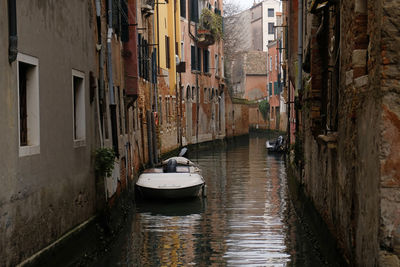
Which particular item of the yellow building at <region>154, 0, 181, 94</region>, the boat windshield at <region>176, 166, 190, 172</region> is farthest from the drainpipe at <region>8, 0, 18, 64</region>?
the yellow building at <region>154, 0, 181, 94</region>

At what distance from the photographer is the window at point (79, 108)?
10255mm

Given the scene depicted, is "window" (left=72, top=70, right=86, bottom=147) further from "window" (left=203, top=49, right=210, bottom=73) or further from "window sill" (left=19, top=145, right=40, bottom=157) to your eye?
"window" (left=203, top=49, right=210, bottom=73)

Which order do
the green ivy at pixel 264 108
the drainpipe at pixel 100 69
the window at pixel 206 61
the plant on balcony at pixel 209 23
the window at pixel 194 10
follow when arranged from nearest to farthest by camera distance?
1. the drainpipe at pixel 100 69
2. the window at pixel 194 10
3. the plant on balcony at pixel 209 23
4. the window at pixel 206 61
5. the green ivy at pixel 264 108

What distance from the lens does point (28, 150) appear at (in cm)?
728

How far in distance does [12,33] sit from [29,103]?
1.25m

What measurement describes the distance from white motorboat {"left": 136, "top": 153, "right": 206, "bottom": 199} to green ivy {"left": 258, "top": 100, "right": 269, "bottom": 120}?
45.9 metres

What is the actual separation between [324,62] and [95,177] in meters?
4.31

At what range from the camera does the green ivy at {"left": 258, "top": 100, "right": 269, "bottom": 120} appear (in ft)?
207

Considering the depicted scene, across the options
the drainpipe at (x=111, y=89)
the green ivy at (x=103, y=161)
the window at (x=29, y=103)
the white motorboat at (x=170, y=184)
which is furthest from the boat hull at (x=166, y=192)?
the window at (x=29, y=103)

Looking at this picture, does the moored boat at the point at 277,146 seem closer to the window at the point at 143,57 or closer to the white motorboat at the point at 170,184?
the window at the point at 143,57

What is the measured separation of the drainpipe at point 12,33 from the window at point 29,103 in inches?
30.9

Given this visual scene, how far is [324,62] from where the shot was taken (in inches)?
439

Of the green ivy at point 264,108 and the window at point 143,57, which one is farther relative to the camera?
the green ivy at point 264,108

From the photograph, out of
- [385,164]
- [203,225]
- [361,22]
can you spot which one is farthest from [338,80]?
[203,225]
